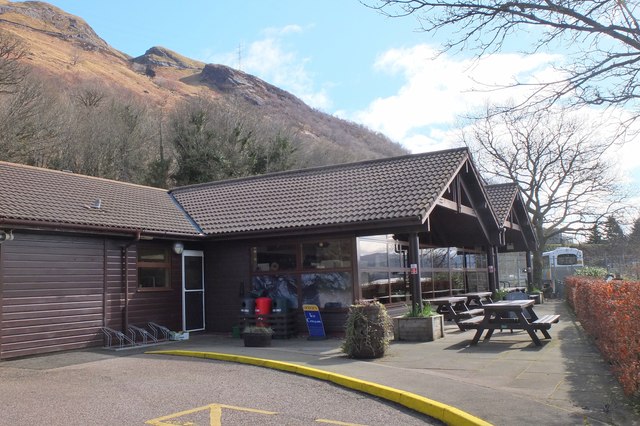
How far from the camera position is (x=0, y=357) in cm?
1137

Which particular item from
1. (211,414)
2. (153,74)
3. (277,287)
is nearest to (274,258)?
(277,287)

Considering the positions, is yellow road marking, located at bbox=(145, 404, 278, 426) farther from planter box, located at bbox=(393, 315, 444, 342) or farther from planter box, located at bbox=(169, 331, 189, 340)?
planter box, located at bbox=(169, 331, 189, 340)

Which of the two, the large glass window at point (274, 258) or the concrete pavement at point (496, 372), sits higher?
the large glass window at point (274, 258)

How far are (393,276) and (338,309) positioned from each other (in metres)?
3.06

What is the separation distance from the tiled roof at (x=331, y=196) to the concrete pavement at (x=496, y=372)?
121 inches

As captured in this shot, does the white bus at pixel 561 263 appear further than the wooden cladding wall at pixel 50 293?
Yes

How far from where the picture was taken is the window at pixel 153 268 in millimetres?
14930

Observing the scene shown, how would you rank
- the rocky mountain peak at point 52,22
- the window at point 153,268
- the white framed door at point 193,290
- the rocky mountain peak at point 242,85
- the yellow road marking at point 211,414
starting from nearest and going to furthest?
the yellow road marking at point 211,414, the window at point 153,268, the white framed door at point 193,290, the rocky mountain peak at point 52,22, the rocky mountain peak at point 242,85

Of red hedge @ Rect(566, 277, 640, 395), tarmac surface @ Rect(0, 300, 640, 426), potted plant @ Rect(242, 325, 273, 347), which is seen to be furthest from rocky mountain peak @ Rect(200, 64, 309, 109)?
red hedge @ Rect(566, 277, 640, 395)

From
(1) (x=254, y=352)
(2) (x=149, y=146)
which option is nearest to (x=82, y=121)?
(2) (x=149, y=146)

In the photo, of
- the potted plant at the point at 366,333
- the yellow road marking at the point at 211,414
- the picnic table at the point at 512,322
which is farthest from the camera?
the picnic table at the point at 512,322

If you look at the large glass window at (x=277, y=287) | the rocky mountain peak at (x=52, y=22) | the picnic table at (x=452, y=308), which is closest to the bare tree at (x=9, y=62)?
the large glass window at (x=277, y=287)

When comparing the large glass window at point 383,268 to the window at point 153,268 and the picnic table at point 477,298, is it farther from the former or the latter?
the window at point 153,268

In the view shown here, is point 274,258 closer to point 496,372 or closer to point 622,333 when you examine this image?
point 496,372
